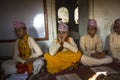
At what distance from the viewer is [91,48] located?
4.89m

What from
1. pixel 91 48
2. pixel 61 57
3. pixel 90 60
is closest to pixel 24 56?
pixel 61 57

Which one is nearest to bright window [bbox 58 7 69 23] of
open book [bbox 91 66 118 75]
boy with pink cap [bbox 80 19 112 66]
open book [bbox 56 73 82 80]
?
boy with pink cap [bbox 80 19 112 66]

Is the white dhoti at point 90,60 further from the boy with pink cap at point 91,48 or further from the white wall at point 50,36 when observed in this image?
the white wall at point 50,36

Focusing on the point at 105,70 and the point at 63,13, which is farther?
the point at 63,13

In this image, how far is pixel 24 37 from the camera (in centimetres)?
452

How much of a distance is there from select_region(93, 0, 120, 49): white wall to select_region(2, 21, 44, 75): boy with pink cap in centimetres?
201

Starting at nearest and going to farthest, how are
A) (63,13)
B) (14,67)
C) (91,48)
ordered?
1. (14,67)
2. (91,48)
3. (63,13)

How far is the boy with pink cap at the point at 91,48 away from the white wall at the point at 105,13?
1.05 metres

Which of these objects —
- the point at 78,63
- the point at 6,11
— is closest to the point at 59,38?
the point at 78,63

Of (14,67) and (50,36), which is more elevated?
(50,36)

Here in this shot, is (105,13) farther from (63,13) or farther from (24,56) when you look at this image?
(63,13)

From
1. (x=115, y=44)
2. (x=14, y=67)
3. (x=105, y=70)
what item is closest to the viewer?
(x=105, y=70)

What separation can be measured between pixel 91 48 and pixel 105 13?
1.31 m

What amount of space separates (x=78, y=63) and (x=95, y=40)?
729 mm
